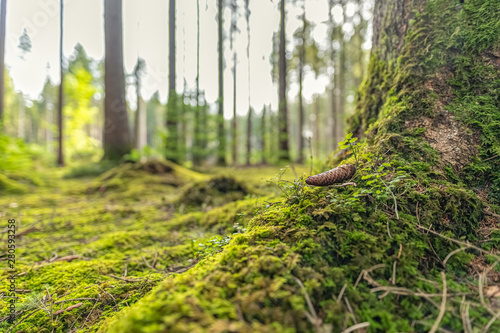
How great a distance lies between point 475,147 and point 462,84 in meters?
0.57

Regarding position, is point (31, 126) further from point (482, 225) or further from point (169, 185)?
point (482, 225)

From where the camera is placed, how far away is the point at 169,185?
665 cm

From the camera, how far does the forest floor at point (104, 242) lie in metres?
1.68

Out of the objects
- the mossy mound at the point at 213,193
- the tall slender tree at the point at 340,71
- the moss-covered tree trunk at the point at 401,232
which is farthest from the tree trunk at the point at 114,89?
the tall slender tree at the point at 340,71

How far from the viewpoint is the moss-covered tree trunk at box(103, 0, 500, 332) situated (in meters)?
1.00

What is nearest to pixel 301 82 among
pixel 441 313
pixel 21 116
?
pixel 441 313

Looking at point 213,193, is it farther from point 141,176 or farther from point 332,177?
point 141,176

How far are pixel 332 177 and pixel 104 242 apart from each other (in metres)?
2.57

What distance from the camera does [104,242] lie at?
9.40 ft

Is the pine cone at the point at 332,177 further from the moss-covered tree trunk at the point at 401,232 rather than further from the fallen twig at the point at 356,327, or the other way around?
the fallen twig at the point at 356,327

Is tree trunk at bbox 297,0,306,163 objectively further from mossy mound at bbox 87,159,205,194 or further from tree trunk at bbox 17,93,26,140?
tree trunk at bbox 17,93,26,140

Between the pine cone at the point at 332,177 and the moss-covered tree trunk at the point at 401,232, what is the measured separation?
0.05 meters

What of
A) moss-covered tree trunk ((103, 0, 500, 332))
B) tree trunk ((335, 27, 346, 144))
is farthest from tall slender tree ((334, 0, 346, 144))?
moss-covered tree trunk ((103, 0, 500, 332))

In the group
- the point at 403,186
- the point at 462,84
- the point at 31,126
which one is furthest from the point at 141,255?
the point at 31,126
